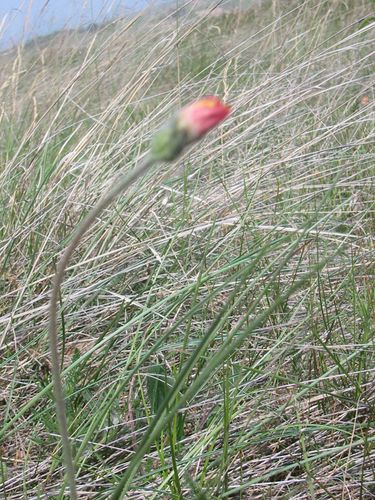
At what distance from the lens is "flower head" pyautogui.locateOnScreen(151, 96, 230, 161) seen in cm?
40

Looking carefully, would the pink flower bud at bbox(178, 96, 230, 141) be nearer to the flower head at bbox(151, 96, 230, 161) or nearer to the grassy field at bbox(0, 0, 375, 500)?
the flower head at bbox(151, 96, 230, 161)

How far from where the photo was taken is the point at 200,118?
40 centimetres

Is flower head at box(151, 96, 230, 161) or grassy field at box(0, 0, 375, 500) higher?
flower head at box(151, 96, 230, 161)

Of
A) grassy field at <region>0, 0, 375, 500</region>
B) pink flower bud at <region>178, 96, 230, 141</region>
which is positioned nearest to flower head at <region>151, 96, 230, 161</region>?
pink flower bud at <region>178, 96, 230, 141</region>

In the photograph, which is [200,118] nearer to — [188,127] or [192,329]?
[188,127]

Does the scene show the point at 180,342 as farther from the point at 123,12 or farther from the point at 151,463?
the point at 123,12

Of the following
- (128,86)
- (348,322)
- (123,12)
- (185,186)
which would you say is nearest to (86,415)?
(348,322)

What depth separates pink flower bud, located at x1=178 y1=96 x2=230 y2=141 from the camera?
1.30 ft

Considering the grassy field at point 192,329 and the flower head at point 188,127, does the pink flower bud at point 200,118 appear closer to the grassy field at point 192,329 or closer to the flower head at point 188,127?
the flower head at point 188,127

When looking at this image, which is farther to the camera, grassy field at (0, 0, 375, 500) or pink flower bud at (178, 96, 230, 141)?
grassy field at (0, 0, 375, 500)

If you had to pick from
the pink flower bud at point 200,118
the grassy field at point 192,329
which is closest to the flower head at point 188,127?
the pink flower bud at point 200,118

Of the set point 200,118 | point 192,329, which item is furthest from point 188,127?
point 192,329

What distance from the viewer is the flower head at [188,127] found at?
1.30 feet

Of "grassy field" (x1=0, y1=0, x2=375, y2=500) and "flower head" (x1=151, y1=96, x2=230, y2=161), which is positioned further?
"grassy field" (x1=0, y1=0, x2=375, y2=500)
